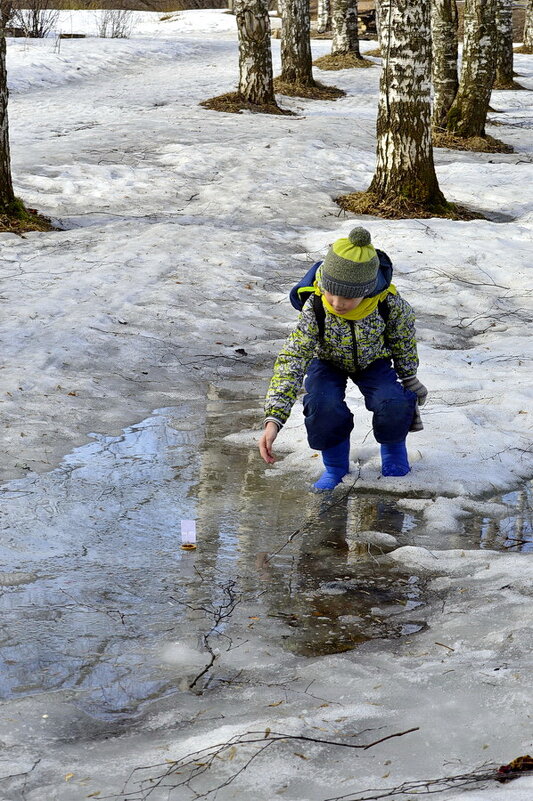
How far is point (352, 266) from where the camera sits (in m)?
3.96

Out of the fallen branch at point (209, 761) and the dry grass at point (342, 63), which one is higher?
the dry grass at point (342, 63)

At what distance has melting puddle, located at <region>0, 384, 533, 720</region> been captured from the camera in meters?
2.90

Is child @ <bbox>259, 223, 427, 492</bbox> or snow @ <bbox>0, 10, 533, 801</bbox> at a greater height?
child @ <bbox>259, 223, 427, 492</bbox>

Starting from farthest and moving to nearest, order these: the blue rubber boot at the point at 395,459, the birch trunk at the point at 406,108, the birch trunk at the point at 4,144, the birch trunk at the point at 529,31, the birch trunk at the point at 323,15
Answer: the birch trunk at the point at 323,15 < the birch trunk at the point at 529,31 < the birch trunk at the point at 406,108 < the birch trunk at the point at 4,144 < the blue rubber boot at the point at 395,459

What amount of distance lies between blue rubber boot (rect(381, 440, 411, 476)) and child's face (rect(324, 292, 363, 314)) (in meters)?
0.83

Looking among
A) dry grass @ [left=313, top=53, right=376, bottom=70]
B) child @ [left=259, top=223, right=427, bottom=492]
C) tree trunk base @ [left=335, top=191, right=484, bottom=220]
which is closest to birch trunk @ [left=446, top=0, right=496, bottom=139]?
tree trunk base @ [left=335, top=191, right=484, bottom=220]

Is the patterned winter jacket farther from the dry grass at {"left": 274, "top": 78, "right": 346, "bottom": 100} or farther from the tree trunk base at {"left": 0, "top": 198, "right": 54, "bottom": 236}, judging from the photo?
the dry grass at {"left": 274, "top": 78, "right": 346, "bottom": 100}

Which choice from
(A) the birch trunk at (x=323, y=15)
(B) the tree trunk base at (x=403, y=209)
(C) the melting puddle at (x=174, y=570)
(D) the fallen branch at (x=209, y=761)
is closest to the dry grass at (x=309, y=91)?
(B) the tree trunk base at (x=403, y=209)

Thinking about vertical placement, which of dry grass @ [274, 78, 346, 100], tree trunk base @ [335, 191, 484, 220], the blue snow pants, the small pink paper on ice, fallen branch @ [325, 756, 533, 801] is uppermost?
dry grass @ [274, 78, 346, 100]

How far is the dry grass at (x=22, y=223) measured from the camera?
911cm

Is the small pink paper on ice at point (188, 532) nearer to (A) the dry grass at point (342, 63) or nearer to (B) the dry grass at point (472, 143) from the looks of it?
(B) the dry grass at point (472, 143)

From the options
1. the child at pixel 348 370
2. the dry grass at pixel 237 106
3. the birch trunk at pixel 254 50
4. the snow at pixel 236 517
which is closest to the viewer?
the snow at pixel 236 517

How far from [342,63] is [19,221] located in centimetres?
1507

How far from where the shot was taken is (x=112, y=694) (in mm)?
2756
